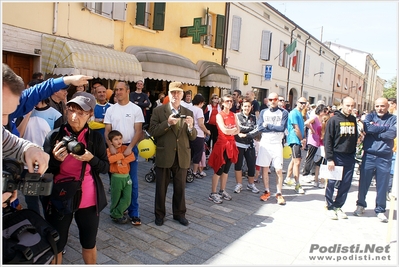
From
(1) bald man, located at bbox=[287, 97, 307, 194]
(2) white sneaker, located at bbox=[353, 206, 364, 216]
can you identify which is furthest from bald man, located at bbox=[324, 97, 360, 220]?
(1) bald man, located at bbox=[287, 97, 307, 194]

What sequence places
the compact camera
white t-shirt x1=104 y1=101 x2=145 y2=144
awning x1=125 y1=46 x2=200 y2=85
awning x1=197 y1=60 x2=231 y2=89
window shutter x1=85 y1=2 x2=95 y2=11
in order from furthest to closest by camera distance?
awning x1=197 y1=60 x2=231 y2=89 → awning x1=125 y1=46 x2=200 y2=85 → window shutter x1=85 y1=2 x2=95 y2=11 → white t-shirt x1=104 y1=101 x2=145 y2=144 → the compact camera

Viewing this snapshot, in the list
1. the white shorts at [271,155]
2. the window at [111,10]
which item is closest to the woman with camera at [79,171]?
the white shorts at [271,155]

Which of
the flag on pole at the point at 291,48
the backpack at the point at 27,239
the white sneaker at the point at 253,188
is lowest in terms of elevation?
the white sneaker at the point at 253,188

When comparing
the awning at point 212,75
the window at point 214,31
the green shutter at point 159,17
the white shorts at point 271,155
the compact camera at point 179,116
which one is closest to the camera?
the compact camera at point 179,116

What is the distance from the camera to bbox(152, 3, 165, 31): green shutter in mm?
10812

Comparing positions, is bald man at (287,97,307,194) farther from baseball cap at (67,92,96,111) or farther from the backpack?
the backpack

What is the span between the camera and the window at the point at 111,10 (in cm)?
907

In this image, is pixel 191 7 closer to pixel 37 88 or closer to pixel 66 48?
pixel 66 48

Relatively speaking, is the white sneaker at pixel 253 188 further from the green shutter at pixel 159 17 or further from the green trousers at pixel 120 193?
the green shutter at pixel 159 17

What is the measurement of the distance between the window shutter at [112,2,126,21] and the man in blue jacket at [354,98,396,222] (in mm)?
7987

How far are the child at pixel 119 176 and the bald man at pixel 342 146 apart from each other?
126 inches

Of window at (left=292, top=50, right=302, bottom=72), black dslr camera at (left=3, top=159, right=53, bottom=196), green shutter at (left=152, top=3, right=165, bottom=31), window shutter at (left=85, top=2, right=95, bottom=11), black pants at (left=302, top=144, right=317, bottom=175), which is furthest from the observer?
window at (left=292, top=50, right=302, bottom=72)

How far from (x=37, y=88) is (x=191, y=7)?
11466mm

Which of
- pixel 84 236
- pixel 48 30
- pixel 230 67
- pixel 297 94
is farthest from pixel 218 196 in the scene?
pixel 297 94
